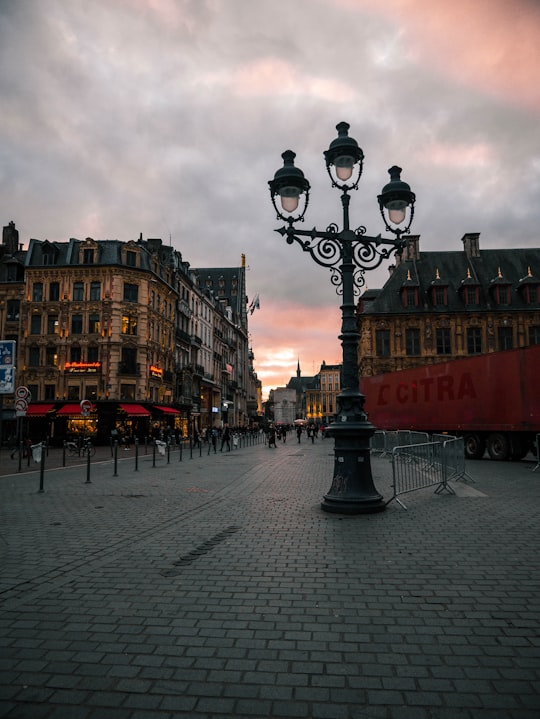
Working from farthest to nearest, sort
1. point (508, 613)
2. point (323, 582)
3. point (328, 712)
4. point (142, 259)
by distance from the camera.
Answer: point (142, 259) → point (323, 582) → point (508, 613) → point (328, 712)

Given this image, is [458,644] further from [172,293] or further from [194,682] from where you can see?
[172,293]

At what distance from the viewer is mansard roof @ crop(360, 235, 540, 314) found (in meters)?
48.2

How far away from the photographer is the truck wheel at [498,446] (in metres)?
20.8

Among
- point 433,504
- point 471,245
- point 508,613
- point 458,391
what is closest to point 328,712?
point 508,613

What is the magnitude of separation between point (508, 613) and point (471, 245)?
5257 centimetres

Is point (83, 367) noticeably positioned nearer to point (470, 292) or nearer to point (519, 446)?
point (519, 446)

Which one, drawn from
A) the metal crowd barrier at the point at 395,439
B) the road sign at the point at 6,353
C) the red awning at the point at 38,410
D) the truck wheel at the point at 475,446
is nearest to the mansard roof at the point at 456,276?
the metal crowd barrier at the point at 395,439

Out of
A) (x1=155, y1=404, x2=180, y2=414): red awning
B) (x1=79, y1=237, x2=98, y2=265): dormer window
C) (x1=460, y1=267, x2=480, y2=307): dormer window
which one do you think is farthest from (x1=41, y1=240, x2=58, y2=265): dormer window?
(x1=460, y1=267, x2=480, y2=307): dormer window

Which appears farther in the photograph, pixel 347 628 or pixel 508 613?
pixel 508 613

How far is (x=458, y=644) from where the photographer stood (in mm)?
3756

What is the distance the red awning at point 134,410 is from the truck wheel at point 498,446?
2546cm

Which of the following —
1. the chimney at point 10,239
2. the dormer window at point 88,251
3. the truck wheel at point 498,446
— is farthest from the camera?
the chimney at point 10,239

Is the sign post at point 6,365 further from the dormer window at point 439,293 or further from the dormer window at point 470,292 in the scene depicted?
the dormer window at point 470,292

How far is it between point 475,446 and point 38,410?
101 feet
